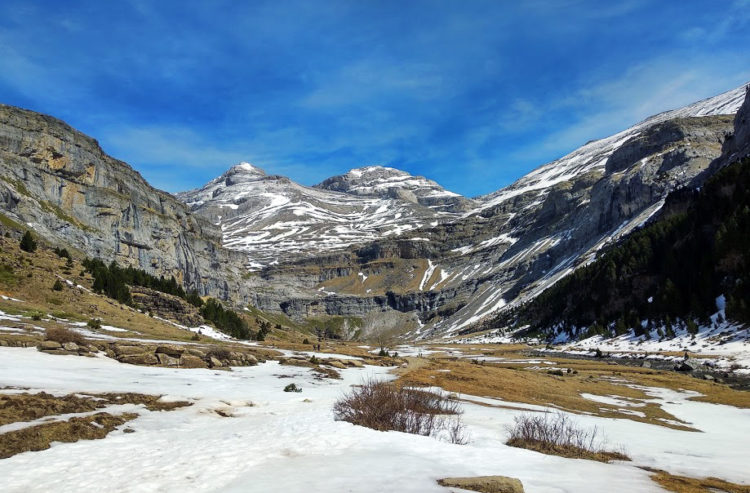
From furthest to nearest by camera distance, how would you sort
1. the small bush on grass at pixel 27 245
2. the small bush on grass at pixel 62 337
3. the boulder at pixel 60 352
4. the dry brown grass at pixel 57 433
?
the small bush on grass at pixel 27 245
the small bush on grass at pixel 62 337
the boulder at pixel 60 352
the dry brown grass at pixel 57 433

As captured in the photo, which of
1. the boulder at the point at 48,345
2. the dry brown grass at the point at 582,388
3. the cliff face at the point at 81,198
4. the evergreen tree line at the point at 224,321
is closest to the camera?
the boulder at the point at 48,345

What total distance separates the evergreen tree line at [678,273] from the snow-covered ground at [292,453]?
170ft

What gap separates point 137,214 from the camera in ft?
405

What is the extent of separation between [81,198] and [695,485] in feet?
424

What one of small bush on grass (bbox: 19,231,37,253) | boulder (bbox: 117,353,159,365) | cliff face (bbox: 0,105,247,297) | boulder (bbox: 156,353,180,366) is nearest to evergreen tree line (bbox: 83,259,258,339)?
small bush on grass (bbox: 19,231,37,253)

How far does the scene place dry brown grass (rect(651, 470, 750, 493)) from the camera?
27.7ft

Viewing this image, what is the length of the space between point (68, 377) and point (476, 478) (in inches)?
636

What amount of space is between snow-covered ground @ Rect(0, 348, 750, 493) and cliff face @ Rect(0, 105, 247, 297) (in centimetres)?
8438

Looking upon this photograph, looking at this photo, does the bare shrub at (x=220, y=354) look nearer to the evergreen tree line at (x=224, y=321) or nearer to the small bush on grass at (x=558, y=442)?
the small bush on grass at (x=558, y=442)

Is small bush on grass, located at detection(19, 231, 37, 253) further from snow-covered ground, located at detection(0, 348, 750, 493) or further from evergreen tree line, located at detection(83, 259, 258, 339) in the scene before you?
snow-covered ground, located at detection(0, 348, 750, 493)

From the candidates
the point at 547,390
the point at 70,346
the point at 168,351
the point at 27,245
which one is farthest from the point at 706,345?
the point at 27,245

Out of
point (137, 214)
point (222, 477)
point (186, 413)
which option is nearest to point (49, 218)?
point (137, 214)

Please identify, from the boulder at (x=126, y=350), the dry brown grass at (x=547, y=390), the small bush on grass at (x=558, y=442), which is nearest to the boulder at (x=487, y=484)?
the small bush on grass at (x=558, y=442)

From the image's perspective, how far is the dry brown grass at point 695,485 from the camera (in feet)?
27.7
